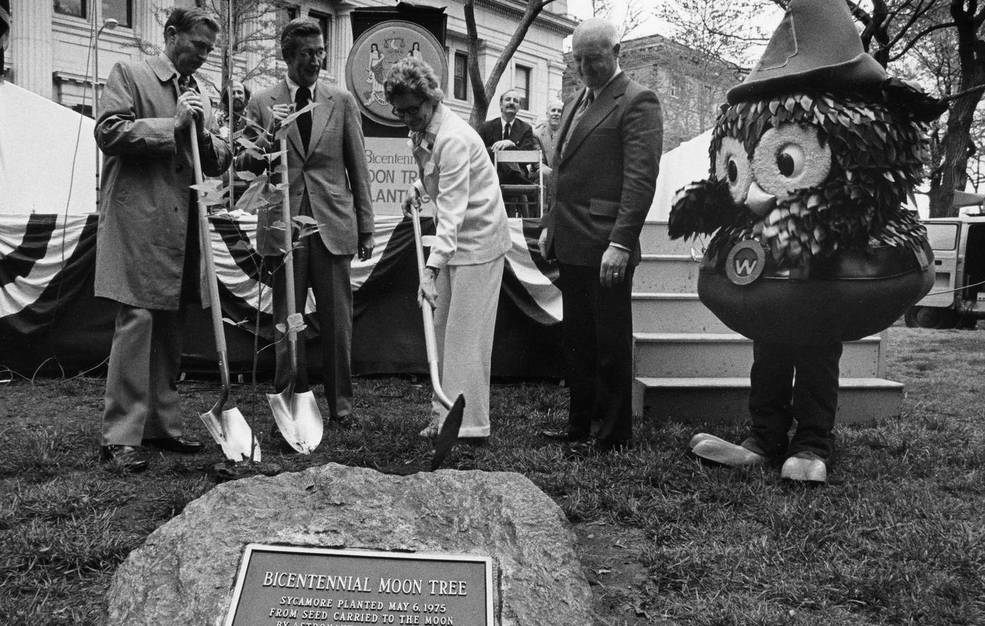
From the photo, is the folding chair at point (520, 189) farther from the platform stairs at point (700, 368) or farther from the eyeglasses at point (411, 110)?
the eyeglasses at point (411, 110)

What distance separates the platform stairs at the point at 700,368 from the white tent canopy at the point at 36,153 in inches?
262

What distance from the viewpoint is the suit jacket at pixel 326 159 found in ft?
13.4

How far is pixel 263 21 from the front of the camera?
21734 mm

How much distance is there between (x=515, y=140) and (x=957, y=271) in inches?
298

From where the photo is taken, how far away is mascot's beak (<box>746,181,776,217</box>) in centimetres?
318

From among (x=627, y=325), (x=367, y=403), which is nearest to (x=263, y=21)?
(x=367, y=403)

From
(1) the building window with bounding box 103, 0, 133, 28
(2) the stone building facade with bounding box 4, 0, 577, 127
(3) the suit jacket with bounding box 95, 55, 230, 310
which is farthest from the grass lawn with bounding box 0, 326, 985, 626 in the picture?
(1) the building window with bounding box 103, 0, 133, 28

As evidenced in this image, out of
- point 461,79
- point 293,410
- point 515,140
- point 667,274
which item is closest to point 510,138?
point 515,140

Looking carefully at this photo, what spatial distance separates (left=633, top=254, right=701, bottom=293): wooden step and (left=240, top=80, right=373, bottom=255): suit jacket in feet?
7.25

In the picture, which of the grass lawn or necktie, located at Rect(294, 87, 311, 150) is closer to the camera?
the grass lawn

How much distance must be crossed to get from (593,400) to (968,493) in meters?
1.60

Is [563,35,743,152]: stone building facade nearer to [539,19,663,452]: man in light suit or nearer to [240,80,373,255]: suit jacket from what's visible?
[240,80,373,255]: suit jacket

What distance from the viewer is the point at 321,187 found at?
4.12 m

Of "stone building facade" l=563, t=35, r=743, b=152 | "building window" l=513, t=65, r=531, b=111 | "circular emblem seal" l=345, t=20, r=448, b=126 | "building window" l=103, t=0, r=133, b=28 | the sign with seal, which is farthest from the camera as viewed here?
"building window" l=513, t=65, r=531, b=111
